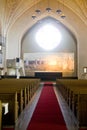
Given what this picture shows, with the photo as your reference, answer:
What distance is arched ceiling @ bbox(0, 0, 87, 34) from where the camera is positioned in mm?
25969

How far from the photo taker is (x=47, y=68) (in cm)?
2953

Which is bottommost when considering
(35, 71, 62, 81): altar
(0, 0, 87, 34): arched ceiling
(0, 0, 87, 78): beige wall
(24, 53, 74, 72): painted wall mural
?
(35, 71, 62, 81): altar

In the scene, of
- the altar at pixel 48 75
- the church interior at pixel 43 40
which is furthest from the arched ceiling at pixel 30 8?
the altar at pixel 48 75

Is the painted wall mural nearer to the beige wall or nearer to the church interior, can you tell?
the church interior

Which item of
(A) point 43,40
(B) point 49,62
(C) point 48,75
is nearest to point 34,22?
(A) point 43,40

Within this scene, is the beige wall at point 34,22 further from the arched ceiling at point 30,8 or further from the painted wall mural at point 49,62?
the painted wall mural at point 49,62

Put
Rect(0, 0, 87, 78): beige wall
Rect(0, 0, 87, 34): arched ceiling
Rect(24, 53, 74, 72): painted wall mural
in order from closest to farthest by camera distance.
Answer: Rect(0, 0, 87, 34): arched ceiling, Rect(0, 0, 87, 78): beige wall, Rect(24, 53, 74, 72): painted wall mural

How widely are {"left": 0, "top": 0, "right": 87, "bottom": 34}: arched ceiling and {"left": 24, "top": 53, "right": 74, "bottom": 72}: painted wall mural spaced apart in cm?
395

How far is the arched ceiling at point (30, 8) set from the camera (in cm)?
2597

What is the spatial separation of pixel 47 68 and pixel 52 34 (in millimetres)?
4009

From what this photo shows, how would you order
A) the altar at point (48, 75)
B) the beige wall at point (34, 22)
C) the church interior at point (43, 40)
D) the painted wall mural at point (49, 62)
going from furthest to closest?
the painted wall mural at point (49, 62)
the altar at point (48, 75)
the beige wall at point (34, 22)
the church interior at point (43, 40)

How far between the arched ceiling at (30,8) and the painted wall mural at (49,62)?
395 centimetres

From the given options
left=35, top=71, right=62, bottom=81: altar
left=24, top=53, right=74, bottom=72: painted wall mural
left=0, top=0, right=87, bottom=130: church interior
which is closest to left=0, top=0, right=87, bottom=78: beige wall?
left=0, top=0, right=87, bottom=130: church interior

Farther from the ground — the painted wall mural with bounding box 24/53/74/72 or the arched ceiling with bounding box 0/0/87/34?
the arched ceiling with bounding box 0/0/87/34
